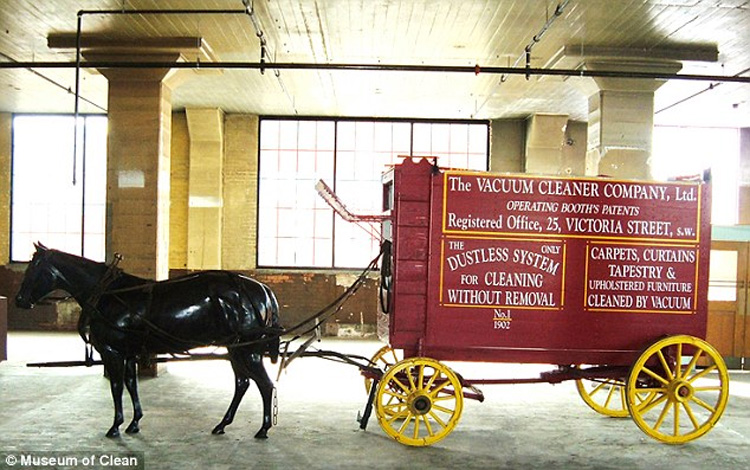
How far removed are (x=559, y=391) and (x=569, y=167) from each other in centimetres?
784

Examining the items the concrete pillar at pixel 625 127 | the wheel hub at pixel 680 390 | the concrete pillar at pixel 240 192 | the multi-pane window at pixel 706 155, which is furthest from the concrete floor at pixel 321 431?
the multi-pane window at pixel 706 155

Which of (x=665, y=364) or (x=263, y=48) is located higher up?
(x=263, y=48)

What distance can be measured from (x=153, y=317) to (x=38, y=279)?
4.03ft

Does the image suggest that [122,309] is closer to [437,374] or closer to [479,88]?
[437,374]

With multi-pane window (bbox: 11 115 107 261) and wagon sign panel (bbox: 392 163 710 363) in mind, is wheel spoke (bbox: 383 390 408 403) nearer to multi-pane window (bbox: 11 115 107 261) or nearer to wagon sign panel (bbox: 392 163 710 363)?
wagon sign panel (bbox: 392 163 710 363)

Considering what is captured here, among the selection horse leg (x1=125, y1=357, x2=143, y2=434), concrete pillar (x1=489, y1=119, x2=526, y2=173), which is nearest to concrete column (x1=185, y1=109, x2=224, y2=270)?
concrete pillar (x1=489, y1=119, x2=526, y2=173)

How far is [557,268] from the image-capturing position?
6.32 metres

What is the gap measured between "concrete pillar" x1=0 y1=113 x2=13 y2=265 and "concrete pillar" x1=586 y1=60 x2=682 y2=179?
13393 millimetres

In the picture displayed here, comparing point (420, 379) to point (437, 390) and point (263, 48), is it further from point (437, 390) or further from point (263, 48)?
point (263, 48)

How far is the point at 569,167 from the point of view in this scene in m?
15.5

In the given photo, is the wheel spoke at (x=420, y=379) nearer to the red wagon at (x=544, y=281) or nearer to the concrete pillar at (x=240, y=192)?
the red wagon at (x=544, y=281)

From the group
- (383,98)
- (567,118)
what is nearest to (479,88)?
(383,98)

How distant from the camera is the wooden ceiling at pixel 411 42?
8172mm

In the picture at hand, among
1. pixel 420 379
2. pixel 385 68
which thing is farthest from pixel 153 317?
pixel 385 68
